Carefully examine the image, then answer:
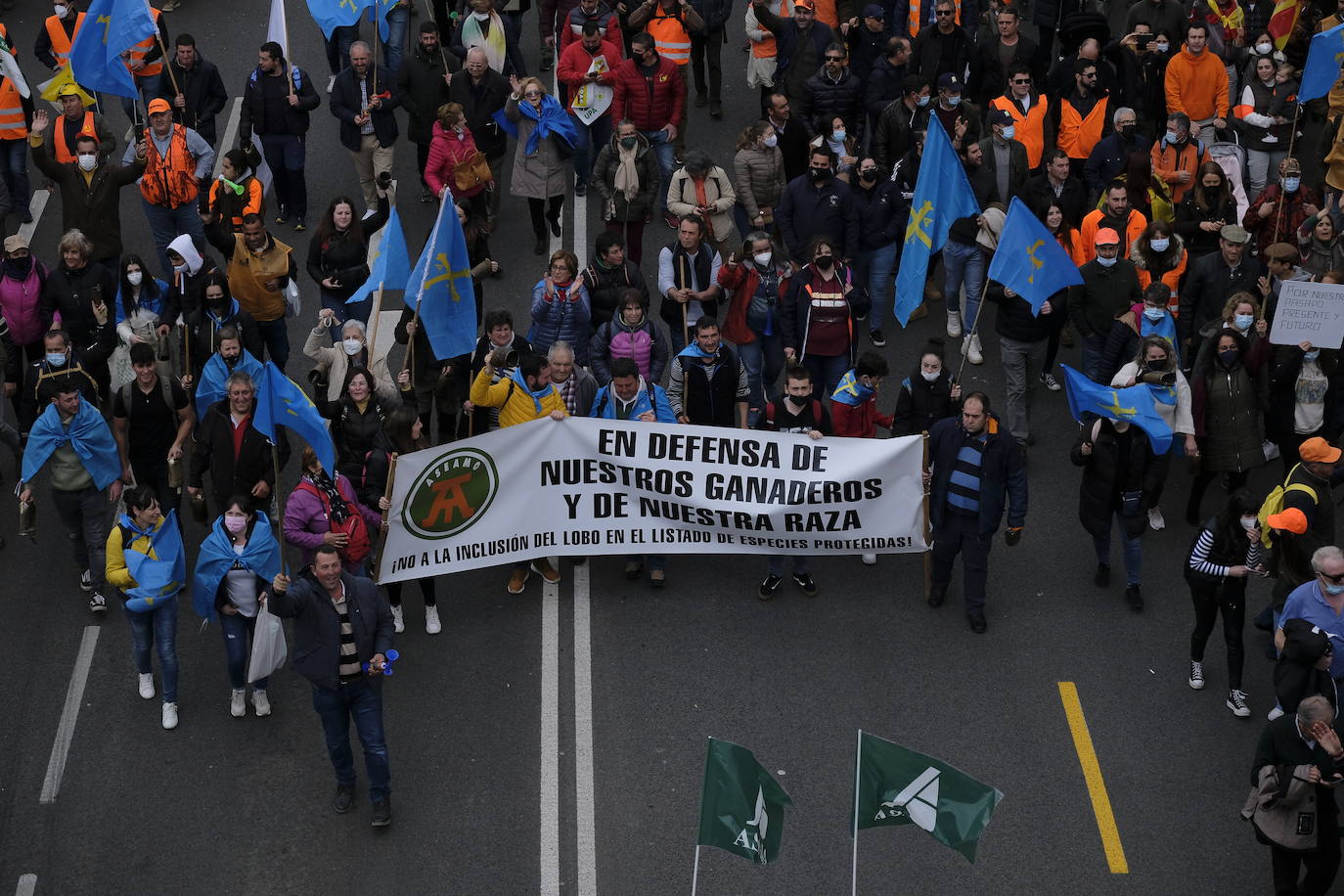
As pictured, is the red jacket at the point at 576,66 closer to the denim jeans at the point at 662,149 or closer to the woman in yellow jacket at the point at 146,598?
the denim jeans at the point at 662,149

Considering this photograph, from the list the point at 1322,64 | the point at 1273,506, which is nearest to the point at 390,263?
the point at 1273,506

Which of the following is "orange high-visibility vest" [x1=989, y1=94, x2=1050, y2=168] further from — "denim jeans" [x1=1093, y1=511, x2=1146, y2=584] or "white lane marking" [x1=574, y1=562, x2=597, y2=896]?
"white lane marking" [x1=574, y1=562, x2=597, y2=896]

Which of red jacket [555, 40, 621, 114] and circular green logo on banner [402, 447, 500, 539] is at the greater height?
red jacket [555, 40, 621, 114]

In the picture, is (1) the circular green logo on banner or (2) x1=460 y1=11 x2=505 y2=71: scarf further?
(2) x1=460 y1=11 x2=505 y2=71: scarf

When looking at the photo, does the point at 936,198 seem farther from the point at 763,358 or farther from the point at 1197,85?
the point at 1197,85

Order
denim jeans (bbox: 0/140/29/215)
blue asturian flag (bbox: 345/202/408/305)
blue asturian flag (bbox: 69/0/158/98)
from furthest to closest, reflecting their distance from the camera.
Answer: denim jeans (bbox: 0/140/29/215) → blue asturian flag (bbox: 69/0/158/98) → blue asturian flag (bbox: 345/202/408/305)

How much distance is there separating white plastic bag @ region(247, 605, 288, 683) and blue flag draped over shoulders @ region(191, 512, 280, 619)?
292mm

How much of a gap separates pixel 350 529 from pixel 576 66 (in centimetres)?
696

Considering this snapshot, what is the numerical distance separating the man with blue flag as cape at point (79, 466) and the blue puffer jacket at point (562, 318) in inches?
131

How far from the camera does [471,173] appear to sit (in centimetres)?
1683

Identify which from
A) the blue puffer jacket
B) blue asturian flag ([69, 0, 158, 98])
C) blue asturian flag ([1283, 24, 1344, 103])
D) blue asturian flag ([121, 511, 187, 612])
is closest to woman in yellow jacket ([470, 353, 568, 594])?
the blue puffer jacket

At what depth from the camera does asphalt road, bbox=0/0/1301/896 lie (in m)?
11.4

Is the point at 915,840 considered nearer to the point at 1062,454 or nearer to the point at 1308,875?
the point at 1308,875

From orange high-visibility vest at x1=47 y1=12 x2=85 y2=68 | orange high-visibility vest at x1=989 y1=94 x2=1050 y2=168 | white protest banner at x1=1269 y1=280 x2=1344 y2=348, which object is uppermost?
orange high-visibility vest at x1=47 y1=12 x2=85 y2=68
